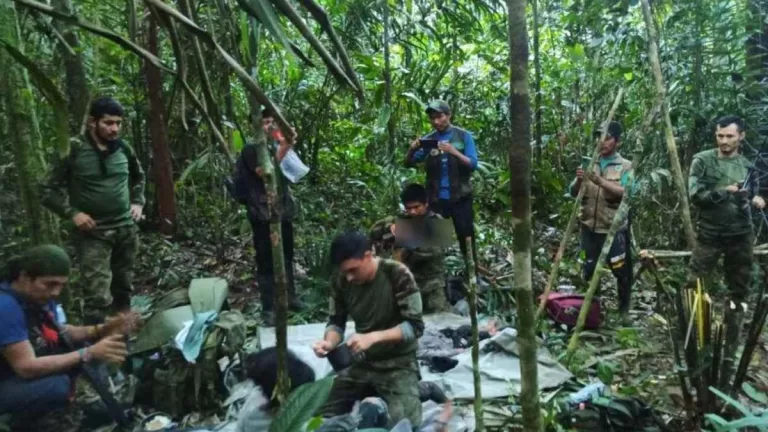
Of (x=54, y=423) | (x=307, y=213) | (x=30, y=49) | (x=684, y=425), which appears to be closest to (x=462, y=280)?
(x=307, y=213)

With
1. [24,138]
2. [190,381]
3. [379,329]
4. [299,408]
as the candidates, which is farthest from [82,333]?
[299,408]

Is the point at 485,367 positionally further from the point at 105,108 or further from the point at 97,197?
the point at 105,108

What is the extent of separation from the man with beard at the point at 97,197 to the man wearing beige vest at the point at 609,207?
3293 mm

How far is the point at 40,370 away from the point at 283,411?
1.54m

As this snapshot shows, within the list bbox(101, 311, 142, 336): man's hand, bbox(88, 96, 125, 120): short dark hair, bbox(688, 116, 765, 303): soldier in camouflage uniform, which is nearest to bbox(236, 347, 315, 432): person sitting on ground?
bbox(101, 311, 142, 336): man's hand

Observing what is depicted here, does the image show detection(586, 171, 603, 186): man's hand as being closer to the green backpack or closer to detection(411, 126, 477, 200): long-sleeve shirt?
detection(411, 126, 477, 200): long-sleeve shirt

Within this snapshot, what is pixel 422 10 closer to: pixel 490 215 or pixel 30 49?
pixel 490 215

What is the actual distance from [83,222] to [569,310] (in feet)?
11.4

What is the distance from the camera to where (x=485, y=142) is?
30.3 feet

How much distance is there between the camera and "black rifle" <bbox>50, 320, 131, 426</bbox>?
9.98 ft

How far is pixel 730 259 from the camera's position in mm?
5043

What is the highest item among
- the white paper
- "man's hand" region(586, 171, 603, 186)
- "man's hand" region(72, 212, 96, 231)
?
the white paper

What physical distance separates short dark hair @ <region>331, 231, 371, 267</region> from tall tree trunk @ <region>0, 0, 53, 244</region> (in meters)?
1.72

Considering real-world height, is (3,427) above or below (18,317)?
below
